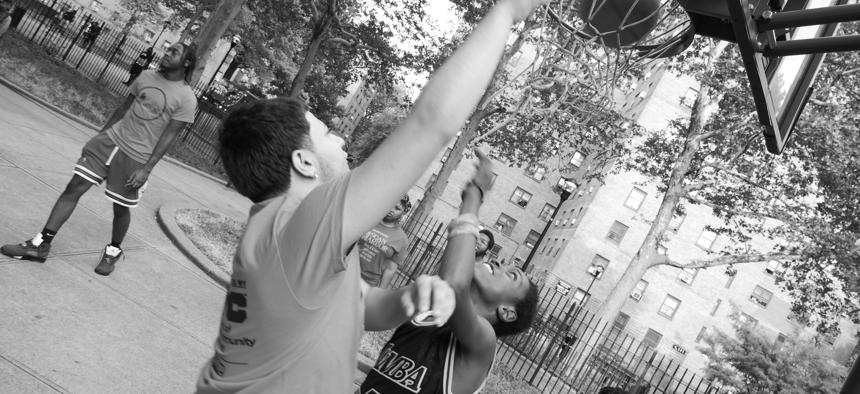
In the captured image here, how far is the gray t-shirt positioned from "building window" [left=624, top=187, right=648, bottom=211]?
115 feet

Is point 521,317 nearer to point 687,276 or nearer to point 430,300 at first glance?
point 430,300

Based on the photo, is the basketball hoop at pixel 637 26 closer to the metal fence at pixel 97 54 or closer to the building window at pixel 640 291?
the metal fence at pixel 97 54

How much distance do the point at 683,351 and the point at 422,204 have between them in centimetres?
2809

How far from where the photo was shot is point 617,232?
123 feet

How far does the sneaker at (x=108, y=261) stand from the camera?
15.7 ft

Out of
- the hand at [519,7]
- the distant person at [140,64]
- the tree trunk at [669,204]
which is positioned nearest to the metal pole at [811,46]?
the hand at [519,7]

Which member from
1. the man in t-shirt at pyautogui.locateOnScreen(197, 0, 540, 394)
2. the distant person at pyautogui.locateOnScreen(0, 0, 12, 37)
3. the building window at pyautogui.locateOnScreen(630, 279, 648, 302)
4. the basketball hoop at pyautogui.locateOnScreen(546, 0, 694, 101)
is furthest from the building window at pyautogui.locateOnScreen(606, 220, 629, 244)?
the man in t-shirt at pyautogui.locateOnScreen(197, 0, 540, 394)

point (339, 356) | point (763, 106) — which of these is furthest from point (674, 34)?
point (339, 356)

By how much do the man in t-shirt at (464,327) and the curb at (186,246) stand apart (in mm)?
4384

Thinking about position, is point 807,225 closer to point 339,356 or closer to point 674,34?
point 674,34

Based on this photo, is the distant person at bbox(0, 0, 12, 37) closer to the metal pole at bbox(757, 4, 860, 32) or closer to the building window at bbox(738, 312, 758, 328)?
the metal pole at bbox(757, 4, 860, 32)

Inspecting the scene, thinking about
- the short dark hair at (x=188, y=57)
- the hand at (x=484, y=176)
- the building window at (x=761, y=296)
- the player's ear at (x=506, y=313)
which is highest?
the building window at (x=761, y=296)

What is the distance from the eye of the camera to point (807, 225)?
1480 cm

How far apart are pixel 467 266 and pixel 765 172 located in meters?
16.7
